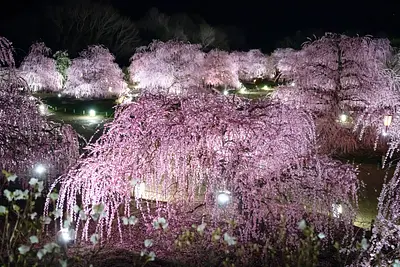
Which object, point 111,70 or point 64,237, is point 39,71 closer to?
point 111,70

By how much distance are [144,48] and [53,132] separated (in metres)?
18.7

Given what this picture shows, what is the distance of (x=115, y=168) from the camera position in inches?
263

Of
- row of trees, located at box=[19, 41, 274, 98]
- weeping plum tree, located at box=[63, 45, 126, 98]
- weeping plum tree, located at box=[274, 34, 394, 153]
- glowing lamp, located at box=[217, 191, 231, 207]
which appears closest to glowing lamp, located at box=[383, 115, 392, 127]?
weeping plum tree, located at box=[274, 34, 394, 153]

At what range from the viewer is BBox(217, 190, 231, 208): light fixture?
665 centimetres

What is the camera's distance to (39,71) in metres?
27.0

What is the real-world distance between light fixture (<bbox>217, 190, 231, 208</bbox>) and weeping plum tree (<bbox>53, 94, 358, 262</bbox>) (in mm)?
39

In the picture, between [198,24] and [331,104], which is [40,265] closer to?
[331,104]

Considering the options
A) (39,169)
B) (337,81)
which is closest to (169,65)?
(337,81)

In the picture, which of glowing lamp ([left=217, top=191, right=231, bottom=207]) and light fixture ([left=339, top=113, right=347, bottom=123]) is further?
light fixture ([left=339, top=113, right=347, bottom=123])

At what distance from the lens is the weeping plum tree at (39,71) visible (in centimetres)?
2675

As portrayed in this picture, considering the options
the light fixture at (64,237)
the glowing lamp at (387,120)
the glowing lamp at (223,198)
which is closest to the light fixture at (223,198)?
the glowing lamp at (223,198)

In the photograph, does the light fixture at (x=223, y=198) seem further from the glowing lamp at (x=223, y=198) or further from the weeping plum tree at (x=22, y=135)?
the weeping plum tree at (x=22, y=135)

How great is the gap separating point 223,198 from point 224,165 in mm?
450

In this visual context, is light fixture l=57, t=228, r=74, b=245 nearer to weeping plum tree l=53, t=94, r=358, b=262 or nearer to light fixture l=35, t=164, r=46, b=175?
weeping plum tree l=53, t=94, r=358, b=262
